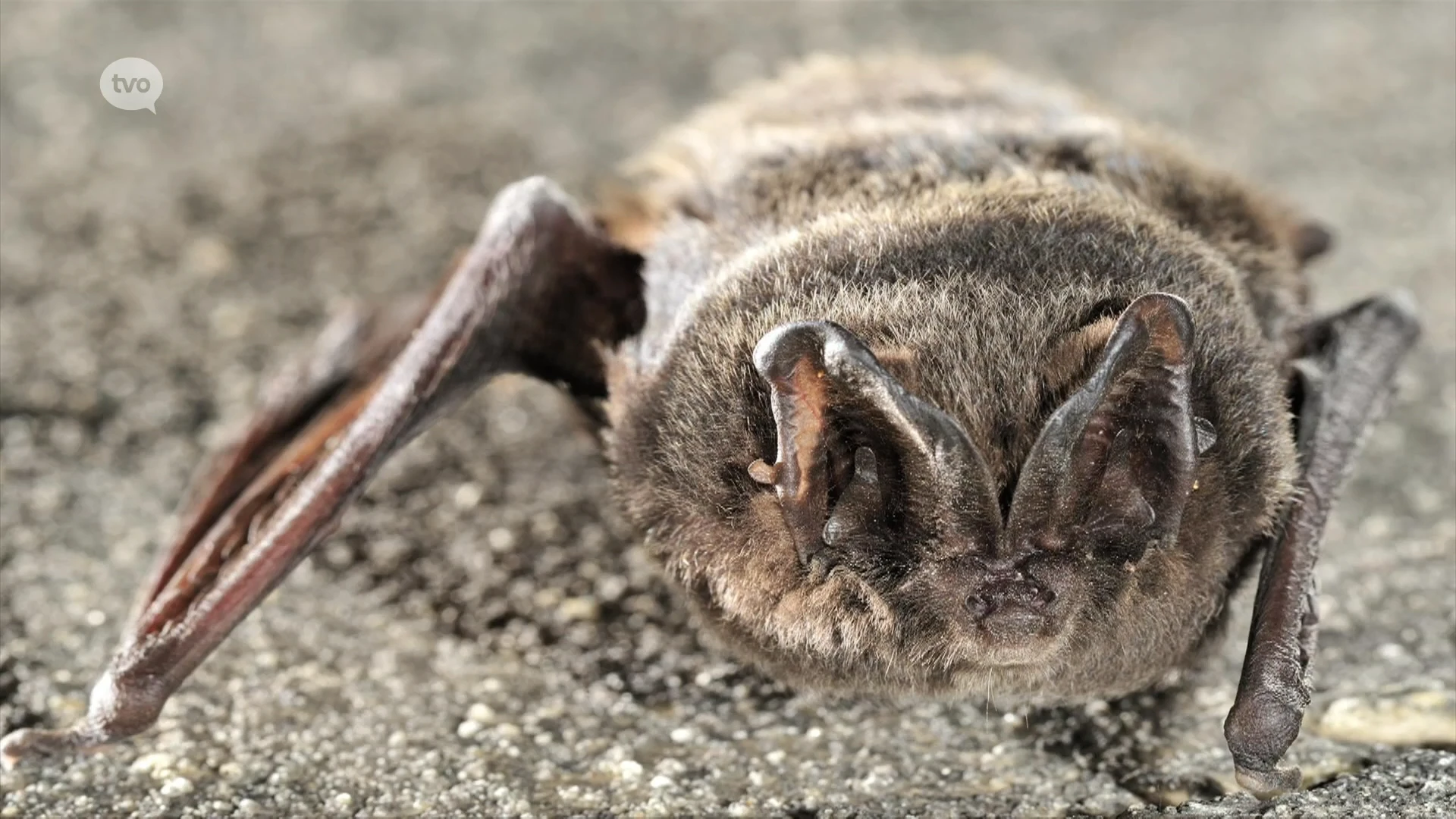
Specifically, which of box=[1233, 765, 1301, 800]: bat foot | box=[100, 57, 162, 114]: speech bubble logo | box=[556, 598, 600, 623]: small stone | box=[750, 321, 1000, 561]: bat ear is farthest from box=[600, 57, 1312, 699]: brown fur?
box=[100, 57, 162, 114]: speech bubble logo

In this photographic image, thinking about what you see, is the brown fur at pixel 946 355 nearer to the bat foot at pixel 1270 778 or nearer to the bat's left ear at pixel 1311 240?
the bat foot at pixel 1270 778

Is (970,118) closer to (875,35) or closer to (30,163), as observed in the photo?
(875,35)

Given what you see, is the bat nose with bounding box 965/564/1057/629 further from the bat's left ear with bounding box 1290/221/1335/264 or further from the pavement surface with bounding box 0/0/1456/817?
the bat's left ear with bounding box 1290/221/1335/264

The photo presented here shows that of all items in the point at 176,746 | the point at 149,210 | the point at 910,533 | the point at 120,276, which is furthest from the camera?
the point at 149,210

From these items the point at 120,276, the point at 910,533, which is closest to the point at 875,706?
the point at 910,533

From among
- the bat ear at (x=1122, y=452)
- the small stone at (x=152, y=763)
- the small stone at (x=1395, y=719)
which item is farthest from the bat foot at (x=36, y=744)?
the small stone at (x=1395, y=719)
